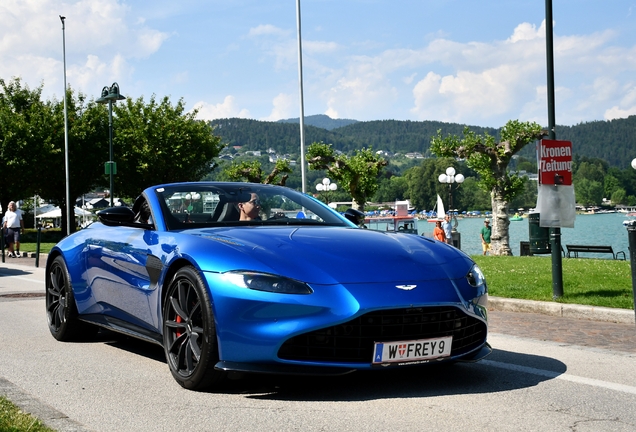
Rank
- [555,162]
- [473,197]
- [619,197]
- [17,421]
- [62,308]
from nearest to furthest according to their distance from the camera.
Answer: [17,421] → [62,308] → [555,162] → [473,197] → [619,197]

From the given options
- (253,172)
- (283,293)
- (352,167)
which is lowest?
(283,293)

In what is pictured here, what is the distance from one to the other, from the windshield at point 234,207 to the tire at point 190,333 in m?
0.78

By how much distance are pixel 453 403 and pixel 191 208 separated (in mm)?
2614

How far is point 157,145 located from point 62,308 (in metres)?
53.6

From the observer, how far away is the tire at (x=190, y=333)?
5.23 m

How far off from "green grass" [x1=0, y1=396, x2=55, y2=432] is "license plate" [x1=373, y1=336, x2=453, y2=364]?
186cm

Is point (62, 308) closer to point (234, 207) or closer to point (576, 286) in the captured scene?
point (234, 207)

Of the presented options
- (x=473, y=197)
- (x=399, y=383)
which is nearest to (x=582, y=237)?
(x=399, y=383)

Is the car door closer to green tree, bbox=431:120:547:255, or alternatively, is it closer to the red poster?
the red poster

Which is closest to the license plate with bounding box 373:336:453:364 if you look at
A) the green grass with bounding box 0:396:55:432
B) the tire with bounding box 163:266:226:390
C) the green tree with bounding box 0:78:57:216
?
the tire with bounding box 163:266:226:390

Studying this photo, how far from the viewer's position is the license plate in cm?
504

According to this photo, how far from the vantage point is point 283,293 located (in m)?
5.02

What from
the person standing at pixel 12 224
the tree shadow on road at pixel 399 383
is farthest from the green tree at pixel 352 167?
the tree shadow on road at pixel 399 383

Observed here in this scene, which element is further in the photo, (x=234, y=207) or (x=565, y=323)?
(x=565, y=323)
